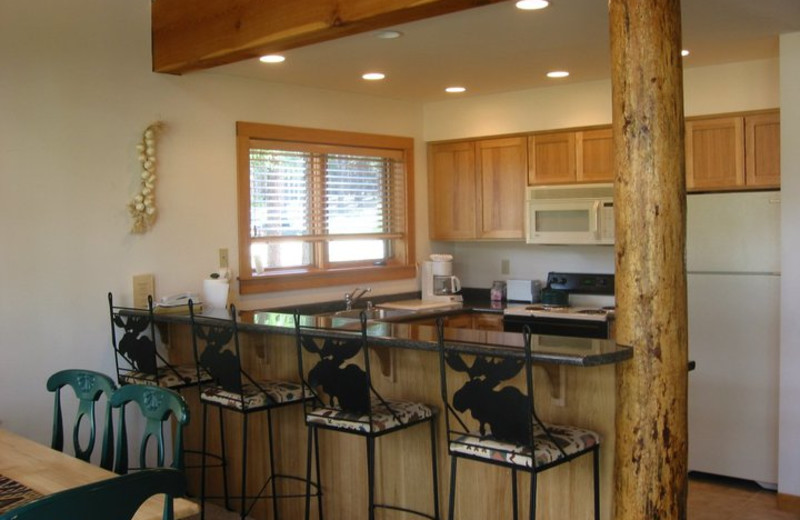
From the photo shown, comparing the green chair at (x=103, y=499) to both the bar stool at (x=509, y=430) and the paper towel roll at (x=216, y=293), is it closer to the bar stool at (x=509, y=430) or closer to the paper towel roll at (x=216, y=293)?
the bar stool at (x=509, y=430)

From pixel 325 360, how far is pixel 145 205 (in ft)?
5.07

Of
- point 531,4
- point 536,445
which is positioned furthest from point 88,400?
point 531,4

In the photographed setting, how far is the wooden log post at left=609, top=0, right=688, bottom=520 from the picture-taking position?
8.71 feet

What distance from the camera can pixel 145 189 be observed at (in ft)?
13.5

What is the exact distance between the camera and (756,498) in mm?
4312

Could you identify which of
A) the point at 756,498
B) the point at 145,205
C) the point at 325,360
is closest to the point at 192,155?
the point at 145,205

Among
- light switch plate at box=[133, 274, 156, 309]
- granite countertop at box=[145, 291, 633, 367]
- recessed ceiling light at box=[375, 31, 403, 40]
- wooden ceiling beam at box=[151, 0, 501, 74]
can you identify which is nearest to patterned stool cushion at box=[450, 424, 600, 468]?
granite countertop at box=[145, 291, 633, 367]

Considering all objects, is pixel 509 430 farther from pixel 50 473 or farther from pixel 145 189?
pixel 145 189

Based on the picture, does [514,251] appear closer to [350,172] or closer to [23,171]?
[350,172]

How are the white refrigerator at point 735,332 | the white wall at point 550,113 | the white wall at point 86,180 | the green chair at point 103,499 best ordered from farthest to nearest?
the white wall at point 550,113, the white refrigerator at point 735,332, the white wall at point 86,180, the green chair at point 103,499

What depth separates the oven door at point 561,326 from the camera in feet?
16.0

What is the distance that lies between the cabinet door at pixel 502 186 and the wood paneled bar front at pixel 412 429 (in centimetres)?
216

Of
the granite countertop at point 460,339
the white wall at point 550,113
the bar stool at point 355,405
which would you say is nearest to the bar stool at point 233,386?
the granite countertop at point 460,339

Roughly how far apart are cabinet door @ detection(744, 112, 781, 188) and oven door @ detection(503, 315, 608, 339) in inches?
46.4
